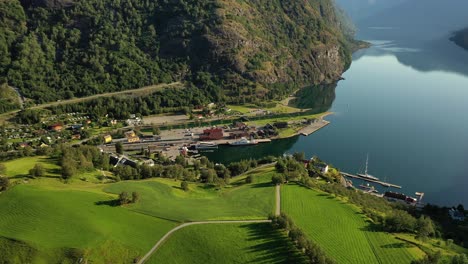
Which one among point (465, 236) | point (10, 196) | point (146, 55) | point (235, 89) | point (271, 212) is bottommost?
point (465, 236)

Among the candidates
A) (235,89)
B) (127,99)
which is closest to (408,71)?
(235,89)

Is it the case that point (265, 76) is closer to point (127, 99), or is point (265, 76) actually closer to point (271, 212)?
point (127, 99)

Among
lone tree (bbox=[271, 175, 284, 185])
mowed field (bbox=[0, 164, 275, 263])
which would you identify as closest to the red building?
mowed field (bbox=[0, 164, 275, 263])

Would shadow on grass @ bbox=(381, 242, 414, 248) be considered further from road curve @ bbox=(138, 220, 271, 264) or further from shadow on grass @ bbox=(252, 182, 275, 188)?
shadow on grass @ bbox=(252, 182, 275, 188)

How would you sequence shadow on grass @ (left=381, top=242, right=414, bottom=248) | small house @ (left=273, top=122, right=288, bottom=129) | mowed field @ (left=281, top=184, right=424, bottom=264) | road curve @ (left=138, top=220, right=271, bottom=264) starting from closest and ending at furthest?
road curve @ (left=138, top=220, right=271, bottom=264)
mowed field @ (left=281, top=184, right=424, bottom=264)
shadow on grass @ (left=381, top=242, right=414, bottom=248)
small house @ (left=273, top=122, right=288, bottom=129)

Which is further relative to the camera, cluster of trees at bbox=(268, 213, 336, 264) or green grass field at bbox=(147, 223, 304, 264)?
green grass field at bbox=(147, 223, 304, 264)

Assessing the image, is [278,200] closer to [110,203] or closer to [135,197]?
[135,197]

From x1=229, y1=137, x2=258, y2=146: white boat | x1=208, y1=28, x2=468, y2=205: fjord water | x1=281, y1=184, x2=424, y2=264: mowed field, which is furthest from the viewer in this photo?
x1=229, y1=137, x2=258, y2=146: white boat
